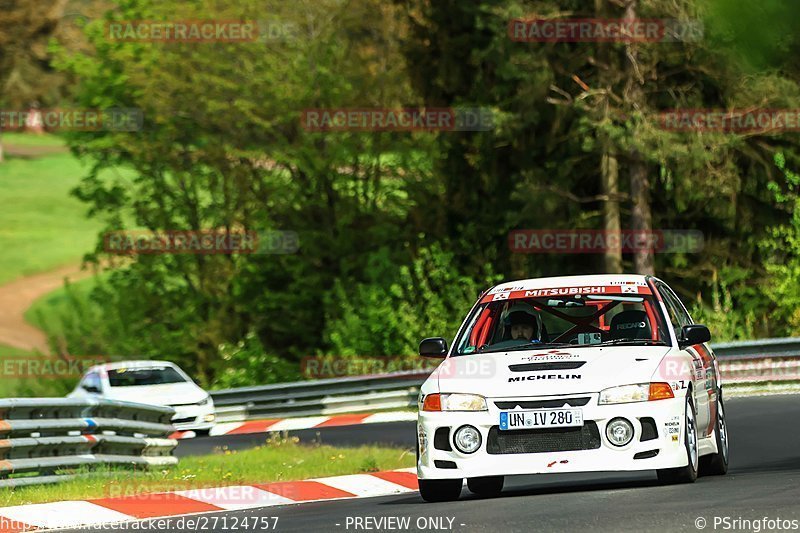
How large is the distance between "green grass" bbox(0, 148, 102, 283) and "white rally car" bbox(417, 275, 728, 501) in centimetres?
6368

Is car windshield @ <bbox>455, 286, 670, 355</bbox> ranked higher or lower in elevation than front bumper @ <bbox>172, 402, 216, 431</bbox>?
higher

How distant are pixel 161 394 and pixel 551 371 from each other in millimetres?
16084

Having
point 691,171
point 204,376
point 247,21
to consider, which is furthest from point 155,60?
point 691,171

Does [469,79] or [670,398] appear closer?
[670,398]

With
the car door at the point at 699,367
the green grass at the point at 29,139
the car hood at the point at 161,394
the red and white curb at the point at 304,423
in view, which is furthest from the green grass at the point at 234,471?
the green grass at the point at 29,139

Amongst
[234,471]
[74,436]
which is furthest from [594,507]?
[234,471]

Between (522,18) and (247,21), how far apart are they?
1200cm

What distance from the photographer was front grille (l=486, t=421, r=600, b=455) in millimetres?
10578

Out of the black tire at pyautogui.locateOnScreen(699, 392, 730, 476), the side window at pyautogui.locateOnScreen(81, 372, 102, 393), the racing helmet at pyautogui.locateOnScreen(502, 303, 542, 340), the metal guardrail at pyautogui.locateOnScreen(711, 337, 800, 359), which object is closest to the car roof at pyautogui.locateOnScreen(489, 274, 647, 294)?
the racing helmet at pyautogui.locateOnScreen(502, 303, 542, 340)

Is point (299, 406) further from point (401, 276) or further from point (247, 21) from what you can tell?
point (247, 21)

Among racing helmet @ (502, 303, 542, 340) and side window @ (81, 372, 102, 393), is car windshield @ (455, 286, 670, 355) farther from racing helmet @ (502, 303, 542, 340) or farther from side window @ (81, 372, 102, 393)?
side window @ (81, 372, 102, 393)

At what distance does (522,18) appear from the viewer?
3134cm

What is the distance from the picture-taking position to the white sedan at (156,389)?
2563cm

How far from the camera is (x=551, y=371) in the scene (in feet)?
35.6
